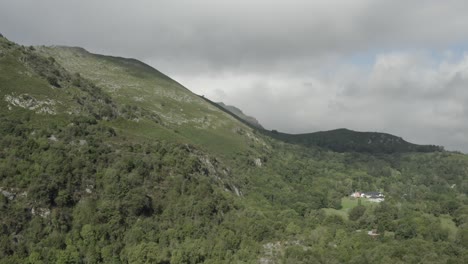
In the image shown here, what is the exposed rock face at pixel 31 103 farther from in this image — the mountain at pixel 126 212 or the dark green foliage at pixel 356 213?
the dark green foliage at pixel 356 213

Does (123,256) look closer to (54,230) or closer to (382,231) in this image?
(54,230)

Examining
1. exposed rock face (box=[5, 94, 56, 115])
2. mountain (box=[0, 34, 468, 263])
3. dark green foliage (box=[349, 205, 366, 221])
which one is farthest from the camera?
dark green foliage (box=[349, 205, 366, 221])

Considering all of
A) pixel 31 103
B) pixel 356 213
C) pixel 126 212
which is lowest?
pixel 126 212

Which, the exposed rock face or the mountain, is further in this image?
the exposed rock face

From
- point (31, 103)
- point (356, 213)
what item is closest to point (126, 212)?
point (31, 103)

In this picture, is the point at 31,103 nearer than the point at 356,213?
Yes

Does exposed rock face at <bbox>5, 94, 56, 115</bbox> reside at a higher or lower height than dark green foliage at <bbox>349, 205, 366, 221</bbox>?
higher

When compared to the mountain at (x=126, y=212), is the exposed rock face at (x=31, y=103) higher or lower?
higher

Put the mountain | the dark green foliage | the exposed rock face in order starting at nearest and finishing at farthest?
1. the mountain
2. the exposed rock face
3. the dark green foliage

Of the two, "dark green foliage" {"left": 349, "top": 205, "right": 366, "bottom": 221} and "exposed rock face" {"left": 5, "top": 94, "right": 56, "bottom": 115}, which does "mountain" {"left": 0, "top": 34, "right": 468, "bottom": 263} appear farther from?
"dark green foliage" {"left": 349, "top": 205, "right": 366, "bottom": 221}

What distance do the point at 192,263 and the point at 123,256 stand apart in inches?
702

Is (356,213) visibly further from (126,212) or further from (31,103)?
(31,103)

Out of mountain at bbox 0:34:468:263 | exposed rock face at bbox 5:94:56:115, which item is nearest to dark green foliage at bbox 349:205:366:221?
mountain at bbox 0:34:468:263

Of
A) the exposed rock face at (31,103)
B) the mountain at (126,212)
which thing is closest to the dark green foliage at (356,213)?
the mountain at (126,212)
